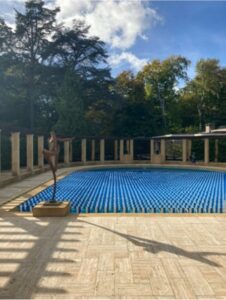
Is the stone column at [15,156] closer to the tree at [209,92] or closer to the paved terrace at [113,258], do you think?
the paved terrace at [113,258]

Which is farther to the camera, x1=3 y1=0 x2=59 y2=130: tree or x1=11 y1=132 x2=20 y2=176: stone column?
x1=3 y1=0 x2=59 y2=130: tree

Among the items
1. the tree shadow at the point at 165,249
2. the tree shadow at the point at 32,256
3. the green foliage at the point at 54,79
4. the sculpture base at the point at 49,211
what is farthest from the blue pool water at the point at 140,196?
the green foliage at the point at 54,79

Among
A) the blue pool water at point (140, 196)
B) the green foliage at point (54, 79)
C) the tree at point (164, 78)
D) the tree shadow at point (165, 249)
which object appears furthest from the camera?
the tree at point (164, 78)

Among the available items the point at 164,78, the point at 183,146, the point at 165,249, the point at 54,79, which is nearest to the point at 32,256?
the point at 165,249

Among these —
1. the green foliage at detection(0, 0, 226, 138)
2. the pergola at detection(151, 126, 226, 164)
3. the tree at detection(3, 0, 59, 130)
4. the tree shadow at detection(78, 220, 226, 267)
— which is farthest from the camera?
the tree at detection(3, 0, 59, 130)

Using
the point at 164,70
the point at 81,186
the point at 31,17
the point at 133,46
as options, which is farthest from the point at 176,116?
the point at 81,186

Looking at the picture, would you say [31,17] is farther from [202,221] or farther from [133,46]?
[202,221]

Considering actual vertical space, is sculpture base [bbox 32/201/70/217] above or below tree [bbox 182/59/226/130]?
below

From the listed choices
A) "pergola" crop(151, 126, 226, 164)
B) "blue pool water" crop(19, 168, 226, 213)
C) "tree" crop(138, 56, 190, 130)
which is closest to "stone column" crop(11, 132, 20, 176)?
"blue pool water" crop(19, 168, 226, 213)

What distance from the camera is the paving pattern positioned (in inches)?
138

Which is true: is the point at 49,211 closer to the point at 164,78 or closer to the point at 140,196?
the point at 140,196

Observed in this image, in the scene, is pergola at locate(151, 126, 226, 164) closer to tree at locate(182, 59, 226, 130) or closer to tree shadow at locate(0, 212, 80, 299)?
tree at locate(182, 59, 226, 130)

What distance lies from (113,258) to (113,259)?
0.04 m

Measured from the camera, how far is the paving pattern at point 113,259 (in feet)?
11.5
